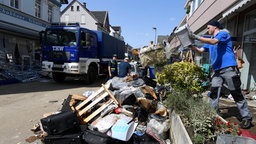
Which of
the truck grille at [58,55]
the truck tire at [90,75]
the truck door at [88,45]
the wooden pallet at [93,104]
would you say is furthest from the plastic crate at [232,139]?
the truck tire at [90,75]

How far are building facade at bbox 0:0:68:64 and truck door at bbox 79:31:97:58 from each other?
6.01 metres

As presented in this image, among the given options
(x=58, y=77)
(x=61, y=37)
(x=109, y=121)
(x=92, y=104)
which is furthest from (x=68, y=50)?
(x=109, y=121)

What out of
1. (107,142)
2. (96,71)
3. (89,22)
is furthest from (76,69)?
(89,22)

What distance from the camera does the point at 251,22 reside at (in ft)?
23.7

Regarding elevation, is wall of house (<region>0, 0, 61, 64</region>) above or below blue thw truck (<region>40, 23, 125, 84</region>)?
above

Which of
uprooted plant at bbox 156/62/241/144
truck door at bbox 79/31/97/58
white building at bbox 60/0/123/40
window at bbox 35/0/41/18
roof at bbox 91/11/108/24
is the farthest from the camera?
roof at bbox 91/11/108/24

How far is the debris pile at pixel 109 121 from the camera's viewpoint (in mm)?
3617

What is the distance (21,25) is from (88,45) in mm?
8012

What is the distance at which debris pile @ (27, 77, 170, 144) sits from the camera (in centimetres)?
362

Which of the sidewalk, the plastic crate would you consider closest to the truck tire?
the sidewalk

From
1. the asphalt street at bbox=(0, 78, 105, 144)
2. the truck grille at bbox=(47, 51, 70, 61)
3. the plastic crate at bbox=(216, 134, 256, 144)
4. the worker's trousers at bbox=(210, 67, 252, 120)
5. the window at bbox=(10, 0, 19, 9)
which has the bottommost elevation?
the asphalt street at bbox=(0, 78, 105, 144)

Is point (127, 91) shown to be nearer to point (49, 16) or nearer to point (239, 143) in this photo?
point (239, 143)

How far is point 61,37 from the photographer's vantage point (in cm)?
1060

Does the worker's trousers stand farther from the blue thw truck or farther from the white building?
the white building
